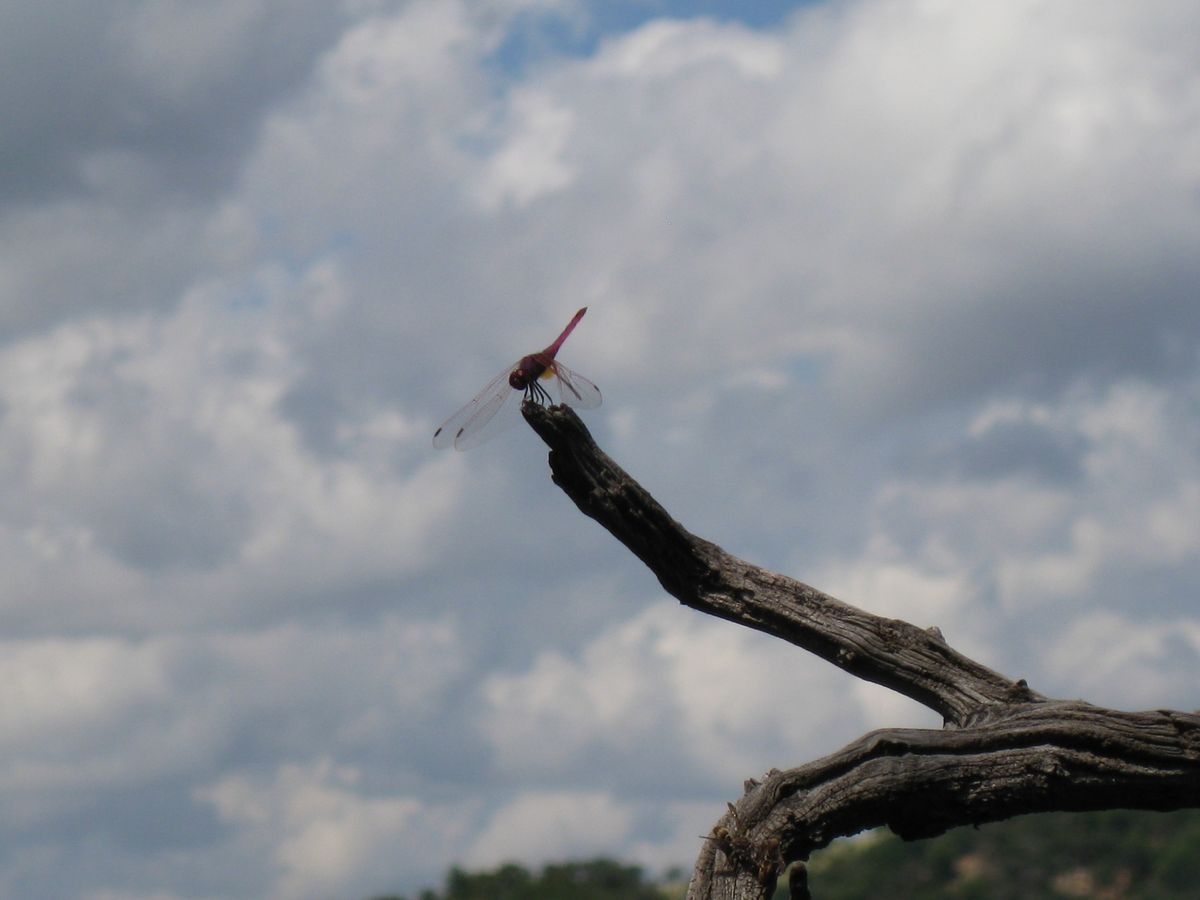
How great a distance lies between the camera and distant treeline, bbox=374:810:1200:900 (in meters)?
131

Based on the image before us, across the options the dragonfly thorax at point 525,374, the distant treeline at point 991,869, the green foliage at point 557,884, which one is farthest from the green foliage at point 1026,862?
the dragonfly thorax at point 525,374

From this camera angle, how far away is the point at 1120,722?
7.42 metres

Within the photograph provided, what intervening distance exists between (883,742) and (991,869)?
140769 mm

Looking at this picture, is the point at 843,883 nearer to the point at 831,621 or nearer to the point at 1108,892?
the point at 1108,892

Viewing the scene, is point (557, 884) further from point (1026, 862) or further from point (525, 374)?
point (525, 374)

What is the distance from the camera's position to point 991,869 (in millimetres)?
138750

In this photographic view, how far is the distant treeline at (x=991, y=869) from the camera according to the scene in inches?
5148

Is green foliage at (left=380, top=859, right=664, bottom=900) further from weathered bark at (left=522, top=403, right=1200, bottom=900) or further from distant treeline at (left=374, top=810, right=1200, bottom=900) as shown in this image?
weathered bark at (left=522, top=403, right=1200, bottom=900)

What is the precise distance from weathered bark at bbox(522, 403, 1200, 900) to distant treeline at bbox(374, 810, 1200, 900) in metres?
124

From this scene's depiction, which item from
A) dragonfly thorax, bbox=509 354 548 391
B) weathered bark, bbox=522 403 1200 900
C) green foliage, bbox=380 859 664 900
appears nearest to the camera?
weathered bark, bbox=522 403 1200 900

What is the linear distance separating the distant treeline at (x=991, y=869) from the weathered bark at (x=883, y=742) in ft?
407

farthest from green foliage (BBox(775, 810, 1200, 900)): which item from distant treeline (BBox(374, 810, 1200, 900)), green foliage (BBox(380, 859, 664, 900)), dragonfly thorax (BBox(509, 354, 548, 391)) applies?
dragonfly thorax (BBox(509, 354, 548, 391))

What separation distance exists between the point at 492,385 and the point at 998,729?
13.0 ft

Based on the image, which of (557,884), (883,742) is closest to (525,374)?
(883,742)
